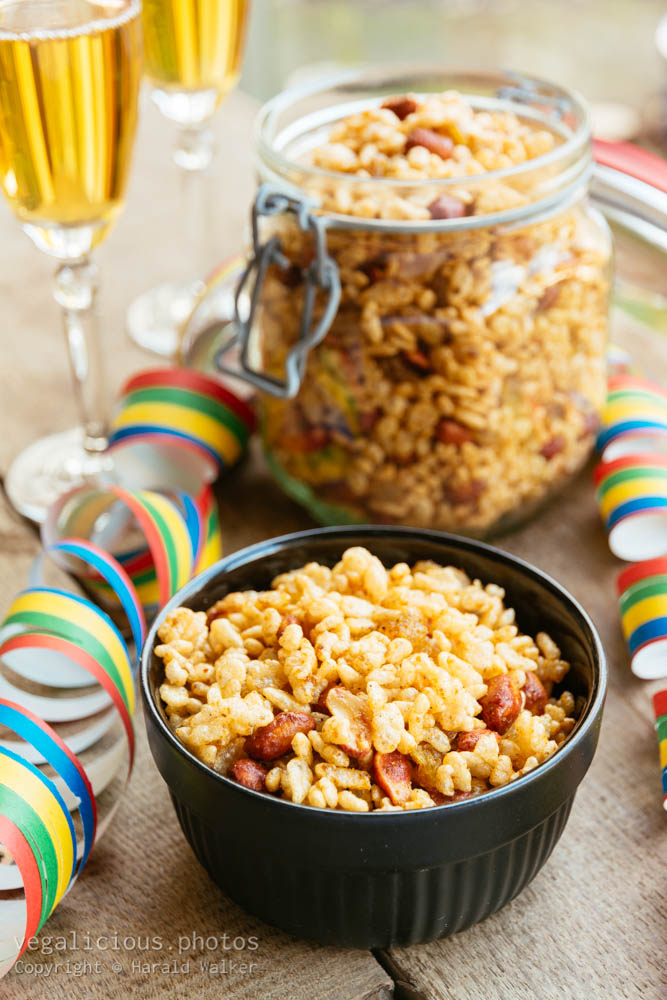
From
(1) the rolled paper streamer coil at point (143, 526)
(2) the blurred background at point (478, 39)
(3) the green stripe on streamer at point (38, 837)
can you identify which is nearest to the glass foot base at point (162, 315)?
(1) the rolled paper streamer coil at point (143, 526)

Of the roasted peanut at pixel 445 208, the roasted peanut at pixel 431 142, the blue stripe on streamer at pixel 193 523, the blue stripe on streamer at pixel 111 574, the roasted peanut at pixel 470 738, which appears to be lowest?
the blue stripe on streamer at pixel 193 523

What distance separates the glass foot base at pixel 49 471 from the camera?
3.81 ft

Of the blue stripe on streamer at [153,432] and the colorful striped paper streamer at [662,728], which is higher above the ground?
the blue stripe on streamer at [153,432]

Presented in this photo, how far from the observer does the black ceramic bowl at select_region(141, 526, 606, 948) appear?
65 centimetres

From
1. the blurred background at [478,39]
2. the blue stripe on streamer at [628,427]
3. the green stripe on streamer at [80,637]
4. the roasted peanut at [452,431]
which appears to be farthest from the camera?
the blurred background at [478,39]

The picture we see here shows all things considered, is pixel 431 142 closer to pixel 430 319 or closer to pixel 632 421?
pixel 430 319

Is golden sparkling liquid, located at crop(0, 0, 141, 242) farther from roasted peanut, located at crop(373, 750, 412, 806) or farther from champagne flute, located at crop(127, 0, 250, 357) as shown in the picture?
roasted peanut, located at crop(373, 750, 412, 806)

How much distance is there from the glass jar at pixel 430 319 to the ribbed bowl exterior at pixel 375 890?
366mm

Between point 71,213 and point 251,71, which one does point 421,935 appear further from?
point 251,71

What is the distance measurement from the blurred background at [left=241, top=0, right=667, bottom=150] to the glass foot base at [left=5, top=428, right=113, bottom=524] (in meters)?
2.31

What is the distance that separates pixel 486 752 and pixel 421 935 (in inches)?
4.6

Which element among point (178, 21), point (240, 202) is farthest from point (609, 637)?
point (240, 202)

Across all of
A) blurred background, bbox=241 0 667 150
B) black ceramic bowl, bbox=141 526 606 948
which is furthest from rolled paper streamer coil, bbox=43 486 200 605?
blurred background, bbox=241 0 667 150

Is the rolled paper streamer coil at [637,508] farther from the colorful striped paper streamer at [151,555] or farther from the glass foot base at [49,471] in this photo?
the glass foot base at [49,471]
